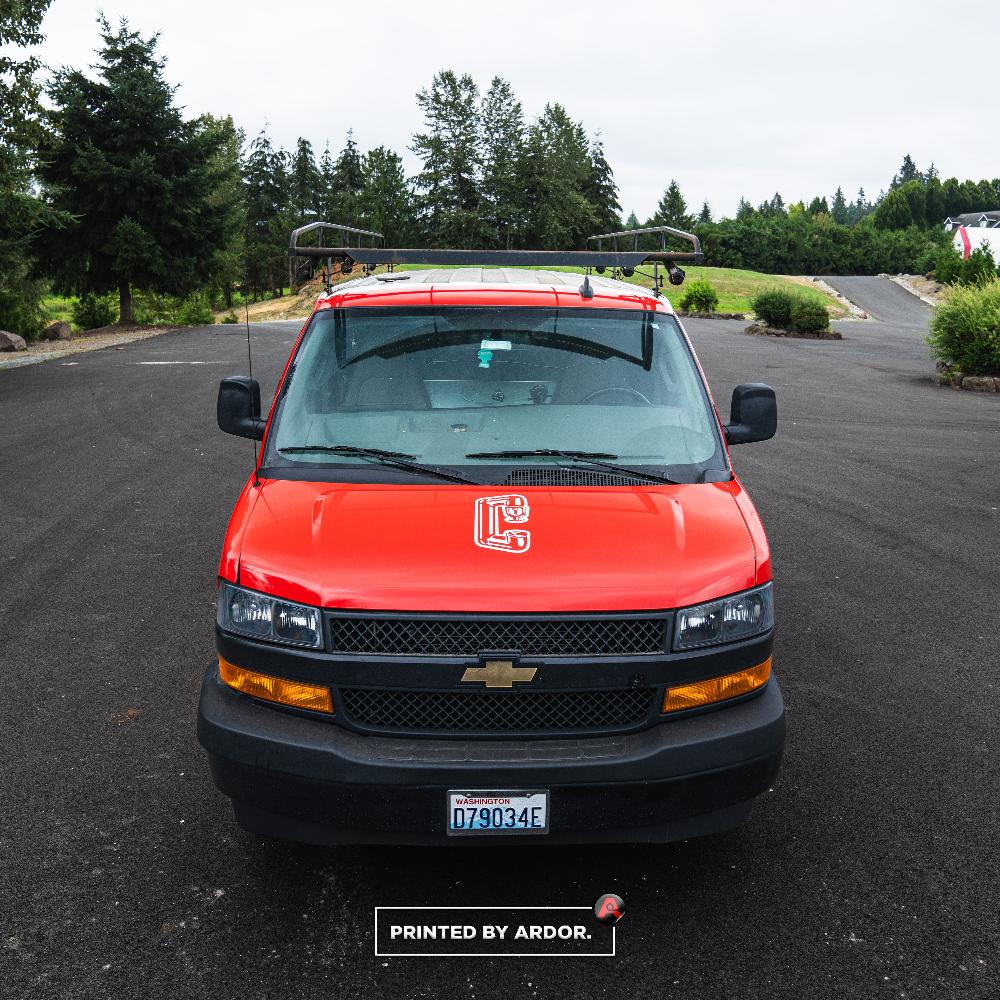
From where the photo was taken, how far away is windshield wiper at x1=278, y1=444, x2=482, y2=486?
12.7ft

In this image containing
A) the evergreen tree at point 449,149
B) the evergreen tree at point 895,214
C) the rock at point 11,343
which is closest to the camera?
the rock at point 11,343

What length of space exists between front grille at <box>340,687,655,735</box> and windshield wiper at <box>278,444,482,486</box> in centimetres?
90

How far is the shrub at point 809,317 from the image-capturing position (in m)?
33.7

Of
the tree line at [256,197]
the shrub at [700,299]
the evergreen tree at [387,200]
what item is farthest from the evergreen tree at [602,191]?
the shrub at [700,299]

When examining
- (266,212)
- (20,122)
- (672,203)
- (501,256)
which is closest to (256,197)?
(266,212)

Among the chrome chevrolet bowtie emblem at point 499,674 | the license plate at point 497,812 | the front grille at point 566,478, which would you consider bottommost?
the license plate at point 497,812

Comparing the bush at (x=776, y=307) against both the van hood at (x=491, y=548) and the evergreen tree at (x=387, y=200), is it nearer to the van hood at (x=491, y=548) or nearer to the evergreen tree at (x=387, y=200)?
the van hood at (x=491, y=548)

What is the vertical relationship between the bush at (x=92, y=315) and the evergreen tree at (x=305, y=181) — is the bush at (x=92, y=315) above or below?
below

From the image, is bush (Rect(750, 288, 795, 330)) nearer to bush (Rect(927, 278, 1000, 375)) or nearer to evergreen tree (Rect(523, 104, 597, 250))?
bush (Rect(927, 278, 1000, 375))

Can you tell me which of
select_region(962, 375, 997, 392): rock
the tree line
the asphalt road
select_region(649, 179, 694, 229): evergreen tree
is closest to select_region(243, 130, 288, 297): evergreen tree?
the tree line

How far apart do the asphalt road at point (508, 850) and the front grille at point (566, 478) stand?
141 centimetres

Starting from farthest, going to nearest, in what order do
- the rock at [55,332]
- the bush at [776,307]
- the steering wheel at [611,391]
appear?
the bush at [776,307] < the rock at [55,332] < the steering wheel at [611,391]

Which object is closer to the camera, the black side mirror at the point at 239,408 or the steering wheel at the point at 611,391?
the steering wheel at the point at 611,391

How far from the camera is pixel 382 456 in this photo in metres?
4.03
